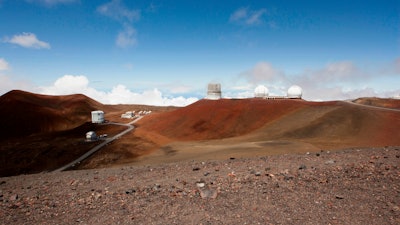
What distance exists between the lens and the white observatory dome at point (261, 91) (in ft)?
266

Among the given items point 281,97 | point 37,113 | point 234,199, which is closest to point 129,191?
point 234,199

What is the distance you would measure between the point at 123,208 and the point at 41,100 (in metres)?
134

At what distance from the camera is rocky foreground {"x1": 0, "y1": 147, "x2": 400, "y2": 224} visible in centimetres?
898

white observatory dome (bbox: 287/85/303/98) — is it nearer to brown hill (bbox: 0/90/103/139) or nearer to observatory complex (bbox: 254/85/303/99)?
observatory complex (bbox: 254/85/303/99)

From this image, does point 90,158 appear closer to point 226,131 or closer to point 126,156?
point 126,156

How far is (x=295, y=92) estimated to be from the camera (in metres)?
78.0

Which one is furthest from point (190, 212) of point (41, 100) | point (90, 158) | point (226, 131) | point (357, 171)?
point (41, 100)

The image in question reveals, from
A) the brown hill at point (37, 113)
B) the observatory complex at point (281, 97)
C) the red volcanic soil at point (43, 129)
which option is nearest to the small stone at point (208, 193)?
the red volcanic soil at point (43, 129)

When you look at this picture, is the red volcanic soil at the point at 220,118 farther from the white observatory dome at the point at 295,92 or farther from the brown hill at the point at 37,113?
the brown hill at the point at 37,113

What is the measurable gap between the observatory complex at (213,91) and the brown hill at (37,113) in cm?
5577

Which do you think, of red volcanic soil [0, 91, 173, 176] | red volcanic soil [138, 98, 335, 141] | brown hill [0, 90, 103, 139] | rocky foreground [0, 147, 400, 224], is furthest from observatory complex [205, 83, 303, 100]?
rocky foreground [0, 147, 400, 224]

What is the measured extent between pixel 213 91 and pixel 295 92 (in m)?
23.5

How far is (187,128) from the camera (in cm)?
6569

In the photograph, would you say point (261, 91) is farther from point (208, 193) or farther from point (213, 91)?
point (208, 193)
